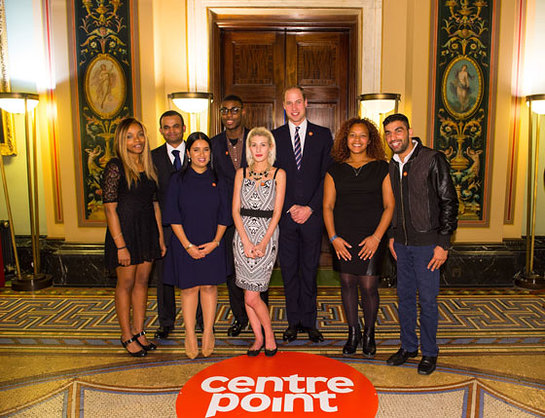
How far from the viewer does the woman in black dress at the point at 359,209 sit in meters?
3.15

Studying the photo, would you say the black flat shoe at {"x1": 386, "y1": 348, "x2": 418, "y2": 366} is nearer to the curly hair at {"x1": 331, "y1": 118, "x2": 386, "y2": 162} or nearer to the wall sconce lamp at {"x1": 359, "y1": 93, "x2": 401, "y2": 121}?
the curly hair at {"x1": 331, "y1": 118, "x2": 386, "y2": 162}

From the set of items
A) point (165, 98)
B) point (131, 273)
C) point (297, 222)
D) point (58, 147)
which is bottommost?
point (131, 273)

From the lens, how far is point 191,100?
191 inches

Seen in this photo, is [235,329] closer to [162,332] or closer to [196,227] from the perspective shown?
[162,332]

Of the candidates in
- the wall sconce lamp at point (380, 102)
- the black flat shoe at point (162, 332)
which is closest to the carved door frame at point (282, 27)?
the wall sconce lamp at point (380, 102)

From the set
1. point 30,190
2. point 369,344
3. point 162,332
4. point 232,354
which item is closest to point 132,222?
point 162,332

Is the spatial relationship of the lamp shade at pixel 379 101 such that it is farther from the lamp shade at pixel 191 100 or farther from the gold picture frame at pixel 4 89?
the gold picture frame at pixel 4 89

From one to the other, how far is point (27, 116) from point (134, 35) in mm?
1391

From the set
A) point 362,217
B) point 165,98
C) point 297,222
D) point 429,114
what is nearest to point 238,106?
point 297,222

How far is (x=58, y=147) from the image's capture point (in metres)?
5.38

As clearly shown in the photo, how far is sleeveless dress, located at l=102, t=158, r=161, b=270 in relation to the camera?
3.12 metres

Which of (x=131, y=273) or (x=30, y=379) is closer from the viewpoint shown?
(x=30, y=379)

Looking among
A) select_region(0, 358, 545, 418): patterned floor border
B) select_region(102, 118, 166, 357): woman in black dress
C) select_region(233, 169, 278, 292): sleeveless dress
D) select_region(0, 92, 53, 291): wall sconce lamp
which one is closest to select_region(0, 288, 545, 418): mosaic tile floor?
select_region(0, 358, 545, 418): patterned floor border

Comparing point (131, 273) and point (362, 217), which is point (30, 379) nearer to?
point (131, 273)
